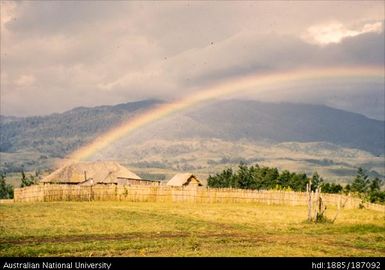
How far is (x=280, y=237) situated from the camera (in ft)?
79.6

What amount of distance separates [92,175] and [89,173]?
755 millimetres

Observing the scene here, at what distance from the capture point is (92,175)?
84562mm

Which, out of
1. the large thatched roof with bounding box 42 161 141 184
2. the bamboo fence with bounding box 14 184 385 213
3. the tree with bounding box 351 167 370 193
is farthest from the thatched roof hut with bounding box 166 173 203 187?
the bamboo fence with bounding box 14 184 385 213

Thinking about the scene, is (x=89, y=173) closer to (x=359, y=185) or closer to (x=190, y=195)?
(x=190, y=195)

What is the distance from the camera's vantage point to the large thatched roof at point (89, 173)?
83688mm

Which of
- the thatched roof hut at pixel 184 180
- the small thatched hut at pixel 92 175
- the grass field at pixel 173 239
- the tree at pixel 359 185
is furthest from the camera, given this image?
the tree at pixel 359 185

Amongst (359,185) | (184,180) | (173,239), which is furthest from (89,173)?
(173,239)

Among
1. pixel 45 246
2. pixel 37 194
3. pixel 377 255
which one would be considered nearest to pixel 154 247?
pixel 45 246

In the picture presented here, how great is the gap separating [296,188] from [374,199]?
32317mm

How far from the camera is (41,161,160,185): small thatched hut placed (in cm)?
8350

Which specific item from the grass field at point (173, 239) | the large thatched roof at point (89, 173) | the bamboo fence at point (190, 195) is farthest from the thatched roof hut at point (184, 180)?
the grass field at point (173, 239)

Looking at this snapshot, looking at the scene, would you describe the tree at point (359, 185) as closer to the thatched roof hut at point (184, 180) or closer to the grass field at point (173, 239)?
the thatched roof hut at point (184, 180)

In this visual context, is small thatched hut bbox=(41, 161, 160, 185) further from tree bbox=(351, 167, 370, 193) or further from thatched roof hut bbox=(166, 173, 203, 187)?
tree bbox=(351, 167, 370, 193)
